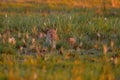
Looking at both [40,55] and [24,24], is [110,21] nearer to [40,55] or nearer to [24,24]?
[24,24]

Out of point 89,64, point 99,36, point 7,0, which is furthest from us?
point 7,0

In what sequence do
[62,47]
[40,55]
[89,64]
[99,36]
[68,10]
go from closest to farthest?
[89,64]
[40,55]
[62,47]
[99,36]
[68,10]

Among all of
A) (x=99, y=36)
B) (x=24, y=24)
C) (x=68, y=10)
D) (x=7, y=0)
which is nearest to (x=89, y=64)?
(x=99, y=36)

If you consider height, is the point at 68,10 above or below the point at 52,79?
below

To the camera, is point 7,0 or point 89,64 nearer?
point 89,64

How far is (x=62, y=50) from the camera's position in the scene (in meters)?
8.62

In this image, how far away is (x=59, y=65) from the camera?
7555 mm

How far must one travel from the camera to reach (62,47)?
8.73m

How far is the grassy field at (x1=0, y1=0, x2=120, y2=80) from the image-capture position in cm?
669

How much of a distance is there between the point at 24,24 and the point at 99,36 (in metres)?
2.22

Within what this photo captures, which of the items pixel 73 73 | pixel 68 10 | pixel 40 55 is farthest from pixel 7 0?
pixel 73 73

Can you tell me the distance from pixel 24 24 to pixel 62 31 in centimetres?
129

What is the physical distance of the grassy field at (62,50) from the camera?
669 centimetres

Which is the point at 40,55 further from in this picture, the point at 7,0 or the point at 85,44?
the point at 7,0
